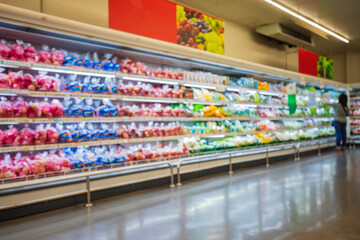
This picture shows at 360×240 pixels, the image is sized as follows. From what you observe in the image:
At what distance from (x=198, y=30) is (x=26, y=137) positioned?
3314 millimetres

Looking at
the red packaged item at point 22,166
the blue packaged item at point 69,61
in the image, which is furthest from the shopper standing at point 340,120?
the red packaged item at point 22,166

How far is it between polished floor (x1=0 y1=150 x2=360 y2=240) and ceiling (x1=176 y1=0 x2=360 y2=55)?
12.3 feet

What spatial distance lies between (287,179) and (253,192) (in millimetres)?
1229

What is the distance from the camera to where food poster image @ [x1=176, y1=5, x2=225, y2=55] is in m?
5.21

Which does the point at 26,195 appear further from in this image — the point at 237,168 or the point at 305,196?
the point at 237,168

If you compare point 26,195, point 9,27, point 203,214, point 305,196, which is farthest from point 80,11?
point 305,196

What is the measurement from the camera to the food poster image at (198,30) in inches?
205

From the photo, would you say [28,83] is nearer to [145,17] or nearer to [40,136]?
[40,136]

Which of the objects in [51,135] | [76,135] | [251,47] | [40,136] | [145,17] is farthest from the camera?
[251,47]

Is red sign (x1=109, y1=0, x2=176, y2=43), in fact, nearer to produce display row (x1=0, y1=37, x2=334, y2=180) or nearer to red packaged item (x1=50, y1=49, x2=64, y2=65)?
produce display row (x1=0, y1=37, x2=334, y2=180)

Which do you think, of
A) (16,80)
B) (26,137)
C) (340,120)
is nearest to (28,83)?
(16,80)

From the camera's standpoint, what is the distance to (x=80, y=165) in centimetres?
411

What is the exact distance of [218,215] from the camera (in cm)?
343

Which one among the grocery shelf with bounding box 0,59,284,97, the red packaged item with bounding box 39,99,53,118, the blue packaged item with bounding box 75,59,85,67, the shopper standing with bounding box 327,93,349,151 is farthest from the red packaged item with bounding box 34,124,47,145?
the shopper standing with bounding box 327,93,349,151
